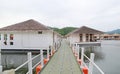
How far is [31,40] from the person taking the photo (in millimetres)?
18125

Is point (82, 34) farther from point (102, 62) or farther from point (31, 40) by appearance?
point (102, 62)

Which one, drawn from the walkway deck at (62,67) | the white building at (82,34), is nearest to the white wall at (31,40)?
the walkway deck at (62,67)

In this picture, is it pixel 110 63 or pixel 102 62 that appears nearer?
pixel 110 63

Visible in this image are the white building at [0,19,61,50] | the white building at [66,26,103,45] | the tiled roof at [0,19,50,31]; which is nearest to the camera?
the tiled roof at [0,19,50,31]

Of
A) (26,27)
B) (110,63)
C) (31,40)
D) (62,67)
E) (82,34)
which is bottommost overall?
(110,63)

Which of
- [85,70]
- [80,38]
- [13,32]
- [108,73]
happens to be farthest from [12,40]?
[80,38]

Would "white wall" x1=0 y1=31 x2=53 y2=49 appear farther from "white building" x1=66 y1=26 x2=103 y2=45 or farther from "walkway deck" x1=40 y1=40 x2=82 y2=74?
"white building" x1=66 y1=26 x2=103 y2=45

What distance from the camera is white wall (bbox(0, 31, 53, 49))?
18016 mm

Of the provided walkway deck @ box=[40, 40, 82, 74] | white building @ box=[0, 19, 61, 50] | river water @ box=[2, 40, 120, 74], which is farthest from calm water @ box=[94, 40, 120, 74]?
white building @ box=[0, 19, 61, 50]

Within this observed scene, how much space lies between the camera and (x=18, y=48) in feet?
59.6

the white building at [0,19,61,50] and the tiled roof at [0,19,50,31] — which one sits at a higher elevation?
the tiled roof at [0,19,50,31]

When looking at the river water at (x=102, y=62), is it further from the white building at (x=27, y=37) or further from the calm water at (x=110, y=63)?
the white building at (x=27, y=37)

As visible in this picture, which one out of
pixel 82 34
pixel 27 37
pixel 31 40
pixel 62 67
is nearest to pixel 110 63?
pixel 62 67

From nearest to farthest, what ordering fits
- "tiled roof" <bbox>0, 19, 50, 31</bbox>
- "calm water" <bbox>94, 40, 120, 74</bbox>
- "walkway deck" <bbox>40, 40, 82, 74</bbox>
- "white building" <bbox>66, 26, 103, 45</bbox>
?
1. "walkway deck" <bbox>40, 40, 82, 74</bbox>
2. "calm water" <bbox>94, 40, 120, 74</bbox>
3. "tiled roof" <bbox>0, 19, 50, 31</bbox>
4. "white building" <bbox>66, 26, 103, 45</bbox>
